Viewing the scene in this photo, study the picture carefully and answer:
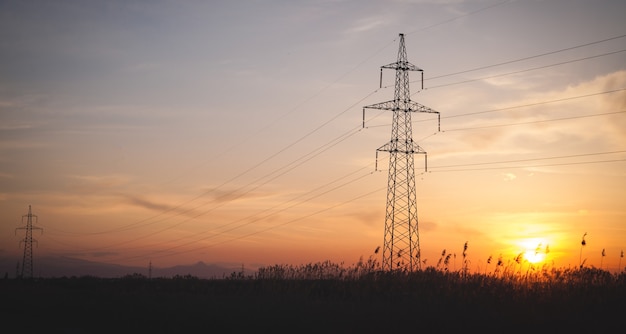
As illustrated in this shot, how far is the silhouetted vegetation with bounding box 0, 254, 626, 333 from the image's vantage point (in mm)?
19875

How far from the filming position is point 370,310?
21609 millimetres

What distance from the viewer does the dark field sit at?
19766 mm

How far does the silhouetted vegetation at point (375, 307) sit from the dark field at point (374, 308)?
1.3 inches

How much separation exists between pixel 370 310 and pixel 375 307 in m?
0.87

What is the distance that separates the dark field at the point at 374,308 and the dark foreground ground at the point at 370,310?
33 mm

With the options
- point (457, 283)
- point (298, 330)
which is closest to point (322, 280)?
point (457, 283)

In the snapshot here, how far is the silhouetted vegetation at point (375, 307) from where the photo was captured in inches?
782

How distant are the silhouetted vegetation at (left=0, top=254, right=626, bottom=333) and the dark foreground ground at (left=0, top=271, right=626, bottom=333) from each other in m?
0.03

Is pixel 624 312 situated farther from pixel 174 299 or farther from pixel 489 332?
pixel 174 299

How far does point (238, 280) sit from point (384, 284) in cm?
1378

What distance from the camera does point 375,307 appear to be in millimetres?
22438

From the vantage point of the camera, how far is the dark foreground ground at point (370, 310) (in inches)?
776

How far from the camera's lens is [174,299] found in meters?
27.0

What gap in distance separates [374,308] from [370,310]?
64 cm
